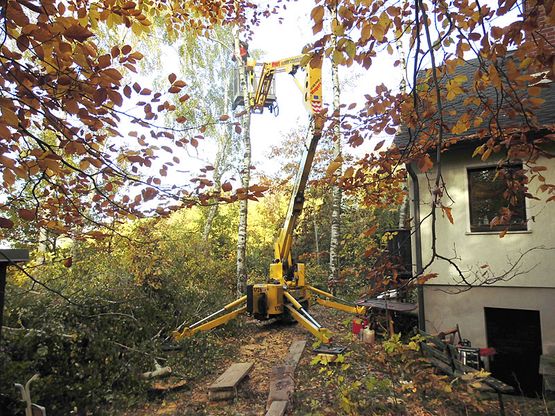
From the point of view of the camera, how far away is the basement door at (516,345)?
7793 millimetres

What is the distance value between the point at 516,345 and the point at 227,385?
6216 mm

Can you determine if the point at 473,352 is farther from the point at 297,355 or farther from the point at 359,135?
the point at 359,135

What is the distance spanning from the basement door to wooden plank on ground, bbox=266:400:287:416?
5.11m

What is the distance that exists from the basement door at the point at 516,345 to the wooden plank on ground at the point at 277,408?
511 centimetres

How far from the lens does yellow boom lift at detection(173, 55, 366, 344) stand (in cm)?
856

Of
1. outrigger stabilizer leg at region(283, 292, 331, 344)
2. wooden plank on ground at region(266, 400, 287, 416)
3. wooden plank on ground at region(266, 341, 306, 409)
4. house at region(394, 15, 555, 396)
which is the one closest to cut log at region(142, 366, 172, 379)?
wooden plank on ground at region(266, 341, 306, 409)

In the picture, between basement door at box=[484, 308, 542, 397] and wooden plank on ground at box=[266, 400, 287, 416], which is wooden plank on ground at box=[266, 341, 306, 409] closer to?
wooden plank on ground at box=[266, 400, 287, 416]

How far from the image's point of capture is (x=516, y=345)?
788 cm

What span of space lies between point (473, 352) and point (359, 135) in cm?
563

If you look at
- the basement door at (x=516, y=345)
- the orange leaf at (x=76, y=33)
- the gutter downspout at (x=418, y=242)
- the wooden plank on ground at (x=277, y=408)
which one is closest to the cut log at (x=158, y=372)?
the wooden plank on ground at (x=277, y=408)

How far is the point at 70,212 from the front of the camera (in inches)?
133

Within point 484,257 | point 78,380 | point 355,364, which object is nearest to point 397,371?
point 355,364

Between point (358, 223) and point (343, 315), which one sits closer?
point (343, 315)

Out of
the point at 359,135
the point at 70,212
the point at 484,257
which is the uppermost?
the point at 359,135
